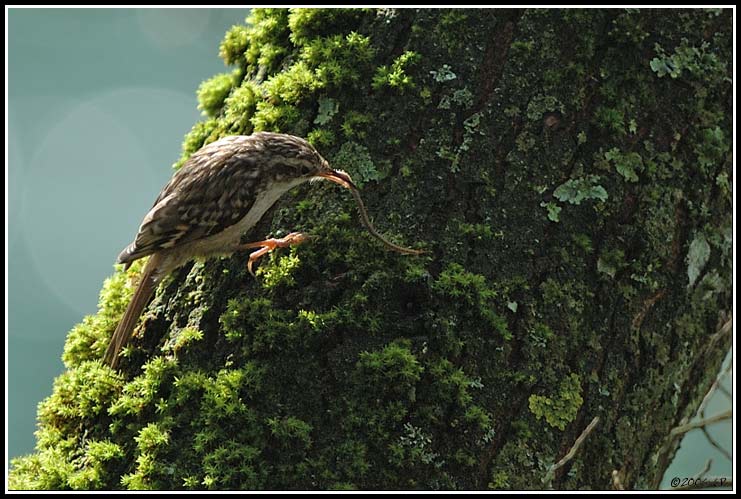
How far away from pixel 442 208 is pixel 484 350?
0.54m

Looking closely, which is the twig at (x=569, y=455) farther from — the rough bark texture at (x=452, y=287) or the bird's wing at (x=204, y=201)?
the bird's wing at (x=204, y=201)

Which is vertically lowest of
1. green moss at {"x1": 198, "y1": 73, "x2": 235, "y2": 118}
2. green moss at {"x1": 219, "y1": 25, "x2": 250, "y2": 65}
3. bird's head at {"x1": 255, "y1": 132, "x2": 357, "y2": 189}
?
bird's head at {"x1": 255, "y1": 132, "x2": 357, "y2": 189}

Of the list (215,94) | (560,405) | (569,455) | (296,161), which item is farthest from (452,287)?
(215,94)

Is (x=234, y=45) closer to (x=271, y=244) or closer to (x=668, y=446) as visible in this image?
(x=271, y=244)

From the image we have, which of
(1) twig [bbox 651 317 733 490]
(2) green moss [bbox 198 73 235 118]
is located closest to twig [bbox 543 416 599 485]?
(1) twig [bbox 651 317 733 490]

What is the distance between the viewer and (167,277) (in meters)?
2.84

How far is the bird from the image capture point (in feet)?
8.83

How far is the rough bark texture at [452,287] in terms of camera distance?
7.36 ft

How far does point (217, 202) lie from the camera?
299 centimetres

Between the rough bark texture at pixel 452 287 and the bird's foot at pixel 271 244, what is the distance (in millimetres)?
46

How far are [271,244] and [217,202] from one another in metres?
0.48

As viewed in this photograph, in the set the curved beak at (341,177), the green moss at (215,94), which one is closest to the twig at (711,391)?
the curved beak at (341,177)

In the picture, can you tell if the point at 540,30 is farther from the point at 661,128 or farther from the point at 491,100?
the point at 661,128

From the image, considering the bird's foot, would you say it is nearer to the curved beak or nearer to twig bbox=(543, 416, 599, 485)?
the curved beak
